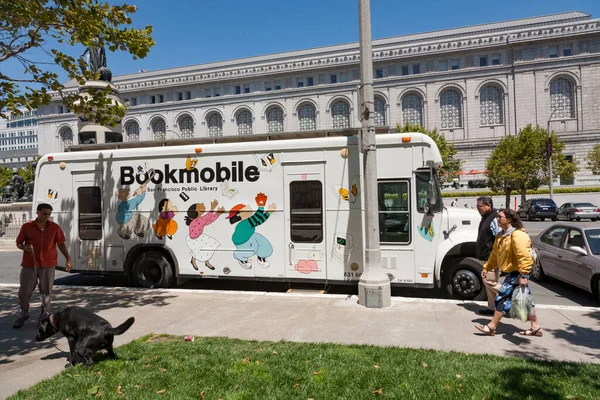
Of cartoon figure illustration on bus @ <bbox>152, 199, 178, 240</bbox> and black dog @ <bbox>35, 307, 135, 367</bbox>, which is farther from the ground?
cartoon figure illustration on bus @ <bbox>152, 199, 178, 240</bbox>

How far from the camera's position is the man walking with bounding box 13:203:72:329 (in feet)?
20.6

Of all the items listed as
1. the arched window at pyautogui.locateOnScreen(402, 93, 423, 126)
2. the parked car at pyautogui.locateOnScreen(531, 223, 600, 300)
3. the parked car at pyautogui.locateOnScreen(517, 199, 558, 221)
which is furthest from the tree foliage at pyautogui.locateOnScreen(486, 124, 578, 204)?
the parked car at pyautogui.locateOnScreen(531, 223, 600, 300)

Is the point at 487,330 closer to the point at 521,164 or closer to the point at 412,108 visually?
the point at 521,164

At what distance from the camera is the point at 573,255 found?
8172 millimetres

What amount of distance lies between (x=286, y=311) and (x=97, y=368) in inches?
126

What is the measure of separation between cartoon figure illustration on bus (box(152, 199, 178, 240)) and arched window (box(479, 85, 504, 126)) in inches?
2512

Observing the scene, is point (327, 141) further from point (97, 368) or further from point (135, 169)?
point (97, 368)

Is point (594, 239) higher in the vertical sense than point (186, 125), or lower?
lower

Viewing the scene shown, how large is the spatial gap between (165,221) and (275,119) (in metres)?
68.3

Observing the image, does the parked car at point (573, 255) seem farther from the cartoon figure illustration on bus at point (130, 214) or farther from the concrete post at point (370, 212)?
the cartoon figure illustration on bus at point (130, 214)

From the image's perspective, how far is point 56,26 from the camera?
313 inches

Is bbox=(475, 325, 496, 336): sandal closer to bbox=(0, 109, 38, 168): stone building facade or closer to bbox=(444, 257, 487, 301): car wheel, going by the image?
bbox=(444, 257, 487, 301): car wheel

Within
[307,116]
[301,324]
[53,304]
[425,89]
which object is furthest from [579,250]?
[307,116]

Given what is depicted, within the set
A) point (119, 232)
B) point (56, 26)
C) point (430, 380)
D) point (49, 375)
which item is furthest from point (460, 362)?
point (56, 26)
